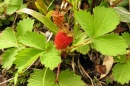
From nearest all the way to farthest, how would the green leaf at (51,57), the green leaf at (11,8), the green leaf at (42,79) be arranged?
the green leaf at (51,57) → the green leaf at (42,79) → the green leaf at (11,8)

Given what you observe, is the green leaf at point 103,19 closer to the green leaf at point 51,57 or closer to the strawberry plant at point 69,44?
the strawberry plant at point 69,44

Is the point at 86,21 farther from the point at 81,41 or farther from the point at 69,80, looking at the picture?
the point at 69,80

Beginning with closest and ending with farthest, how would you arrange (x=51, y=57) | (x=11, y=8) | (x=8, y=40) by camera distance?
(x=51, y=57)
(x=8, y=40)
(x=11, y=8)

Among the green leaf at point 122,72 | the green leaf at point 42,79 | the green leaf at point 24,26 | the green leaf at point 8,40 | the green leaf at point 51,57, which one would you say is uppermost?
the green leaf at point 24,26

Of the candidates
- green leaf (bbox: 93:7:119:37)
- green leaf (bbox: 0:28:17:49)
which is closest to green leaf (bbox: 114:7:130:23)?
green leaf (bbox: 93:7:119:37)

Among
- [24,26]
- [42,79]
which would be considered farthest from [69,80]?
[24,26]

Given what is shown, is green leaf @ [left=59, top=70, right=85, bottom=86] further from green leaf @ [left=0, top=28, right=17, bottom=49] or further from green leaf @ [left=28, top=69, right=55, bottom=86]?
green leaf @ [left=0, top=28, right=17, bottom=49]

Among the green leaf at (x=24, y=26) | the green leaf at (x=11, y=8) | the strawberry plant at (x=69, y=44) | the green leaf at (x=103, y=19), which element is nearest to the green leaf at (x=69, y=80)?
the strawberry plant at (x=69, y=44)
